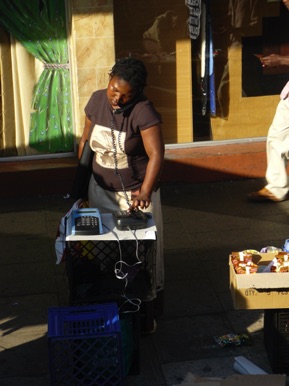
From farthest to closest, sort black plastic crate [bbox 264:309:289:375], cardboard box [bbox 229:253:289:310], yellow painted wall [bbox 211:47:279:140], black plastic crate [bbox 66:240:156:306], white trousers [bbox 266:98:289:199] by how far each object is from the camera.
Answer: yellow painted wall [bbox 211:47:279:140], white trousers [bbox 266:98:289:199], black plastic crate [bbox 66:240:156:306], black plastic crate [bbox 264:309:289:375], cardboard box [bbox 229:253:289:310]

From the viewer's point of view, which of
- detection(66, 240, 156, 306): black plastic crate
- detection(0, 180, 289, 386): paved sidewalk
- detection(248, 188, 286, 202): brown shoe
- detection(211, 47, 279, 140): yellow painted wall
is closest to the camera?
detection(66, 240, 156, 306): black plastic crate

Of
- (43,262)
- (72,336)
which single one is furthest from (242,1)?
(72,336)

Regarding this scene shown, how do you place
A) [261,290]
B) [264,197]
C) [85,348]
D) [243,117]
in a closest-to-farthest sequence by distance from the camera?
[85,348]
[261,290]
[264,197]
[243,117]

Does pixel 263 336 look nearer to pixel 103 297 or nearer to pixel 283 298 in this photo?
pixel 283 298

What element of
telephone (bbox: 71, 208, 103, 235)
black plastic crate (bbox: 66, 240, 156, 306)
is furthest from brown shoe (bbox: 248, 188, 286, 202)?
A: telephone (bbox: 71, 208, 103, 235)

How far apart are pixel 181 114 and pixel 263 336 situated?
3.91 m

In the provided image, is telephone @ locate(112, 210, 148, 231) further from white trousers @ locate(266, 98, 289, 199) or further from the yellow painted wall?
the yellow painted wall

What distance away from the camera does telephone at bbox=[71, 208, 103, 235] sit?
5699 mm

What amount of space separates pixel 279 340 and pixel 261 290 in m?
0.36

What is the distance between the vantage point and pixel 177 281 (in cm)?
729

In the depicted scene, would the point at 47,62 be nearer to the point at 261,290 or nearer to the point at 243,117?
the point at 243,117

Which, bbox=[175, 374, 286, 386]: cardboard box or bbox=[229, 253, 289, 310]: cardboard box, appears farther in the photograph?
bbox=[229, 253, 289, 310]: cardboard box

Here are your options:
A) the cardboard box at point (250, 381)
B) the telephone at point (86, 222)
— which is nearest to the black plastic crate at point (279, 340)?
the cardboard box at point (250, 381)

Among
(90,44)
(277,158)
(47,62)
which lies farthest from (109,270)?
(47,62)
